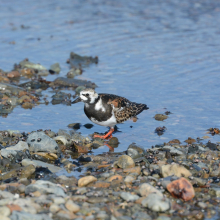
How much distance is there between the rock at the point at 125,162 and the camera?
38.2 ft

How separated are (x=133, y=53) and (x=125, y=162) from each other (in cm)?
1382

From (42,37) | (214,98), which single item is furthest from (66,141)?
(42,37)

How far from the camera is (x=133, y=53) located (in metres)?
24.5

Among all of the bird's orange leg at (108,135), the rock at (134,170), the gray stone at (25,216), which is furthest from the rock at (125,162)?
the gray stone at (25,216)

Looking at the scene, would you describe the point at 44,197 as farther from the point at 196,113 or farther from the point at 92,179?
the point at 196,113

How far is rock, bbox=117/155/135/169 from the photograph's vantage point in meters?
11.6

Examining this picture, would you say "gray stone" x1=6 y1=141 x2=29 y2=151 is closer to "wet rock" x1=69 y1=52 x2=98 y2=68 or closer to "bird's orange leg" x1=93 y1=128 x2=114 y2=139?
"bird's orange leg" x1=93 y1=128 x2=114 y2=139

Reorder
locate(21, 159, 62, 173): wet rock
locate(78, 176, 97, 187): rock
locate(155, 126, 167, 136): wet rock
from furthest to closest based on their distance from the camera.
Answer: locate(155, 126, 167, 136): wet rock, locate(21, 159, 62, 173): wet rock, locate(78, 176, 97, 187): rock

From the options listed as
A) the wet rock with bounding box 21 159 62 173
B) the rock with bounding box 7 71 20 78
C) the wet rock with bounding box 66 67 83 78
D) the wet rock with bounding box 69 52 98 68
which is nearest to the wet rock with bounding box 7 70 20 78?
the rock with bounding box 7 71 20 78

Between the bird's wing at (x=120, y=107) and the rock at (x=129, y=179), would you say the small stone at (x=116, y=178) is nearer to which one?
the rock at (x=129, y=179)

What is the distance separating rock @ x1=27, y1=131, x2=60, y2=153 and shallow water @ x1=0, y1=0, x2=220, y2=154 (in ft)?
5.97

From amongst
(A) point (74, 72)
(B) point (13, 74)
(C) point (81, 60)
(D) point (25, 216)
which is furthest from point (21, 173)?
(C) point (81, 60)

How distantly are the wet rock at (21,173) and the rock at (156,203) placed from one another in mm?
3462

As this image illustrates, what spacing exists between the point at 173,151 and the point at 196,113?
15.1 feet
